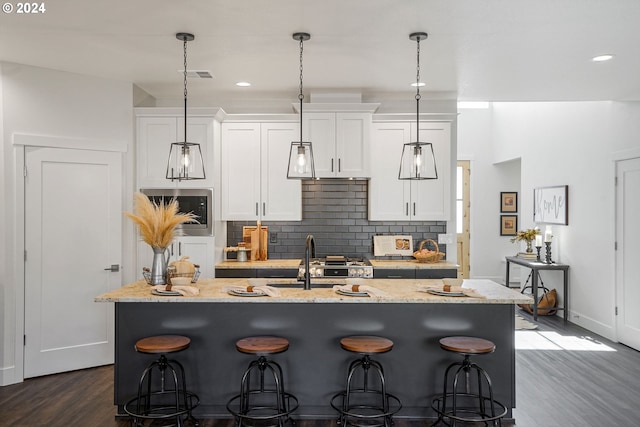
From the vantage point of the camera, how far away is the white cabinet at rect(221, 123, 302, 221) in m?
5.38

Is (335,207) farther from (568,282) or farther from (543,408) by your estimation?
(568,282)

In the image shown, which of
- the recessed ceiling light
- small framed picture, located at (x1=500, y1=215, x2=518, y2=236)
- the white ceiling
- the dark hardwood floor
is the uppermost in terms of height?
the white ceiling

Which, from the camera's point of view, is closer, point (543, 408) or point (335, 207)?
point (543, 408)

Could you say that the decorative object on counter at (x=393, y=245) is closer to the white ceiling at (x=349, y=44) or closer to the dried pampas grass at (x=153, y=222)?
the white ceiling at (x=349, y=44)

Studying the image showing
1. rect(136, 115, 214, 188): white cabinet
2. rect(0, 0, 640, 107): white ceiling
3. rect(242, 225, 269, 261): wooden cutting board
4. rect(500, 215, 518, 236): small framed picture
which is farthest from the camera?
rect(500, 215, 518, 236): small framed picture

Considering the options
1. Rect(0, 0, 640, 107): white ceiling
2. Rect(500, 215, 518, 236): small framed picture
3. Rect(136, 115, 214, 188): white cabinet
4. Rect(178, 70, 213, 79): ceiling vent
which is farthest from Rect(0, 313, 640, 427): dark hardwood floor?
Rect(500, 215, 518, 236): small framed picture

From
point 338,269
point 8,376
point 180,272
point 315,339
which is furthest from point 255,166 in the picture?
point 8,376

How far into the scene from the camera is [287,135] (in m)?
5.39

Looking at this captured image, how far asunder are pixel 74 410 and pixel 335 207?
3329 millimetres

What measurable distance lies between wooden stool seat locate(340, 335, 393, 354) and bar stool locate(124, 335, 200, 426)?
1.07m

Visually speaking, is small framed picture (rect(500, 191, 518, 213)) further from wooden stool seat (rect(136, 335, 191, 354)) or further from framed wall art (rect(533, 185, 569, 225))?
wooden stool seat (rect(136, 335, 191, 354))

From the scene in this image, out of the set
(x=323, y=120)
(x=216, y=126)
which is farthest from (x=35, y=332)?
(x=323, y=120)

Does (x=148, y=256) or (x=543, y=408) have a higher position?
(x=148, y=256)

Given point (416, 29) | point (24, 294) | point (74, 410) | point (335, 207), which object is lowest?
point (74, 410)
